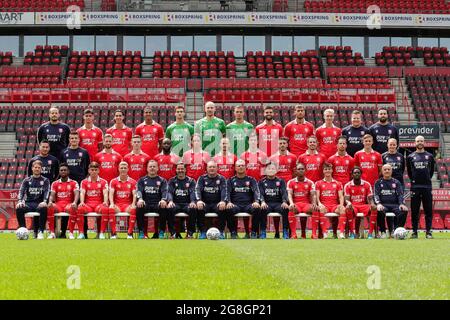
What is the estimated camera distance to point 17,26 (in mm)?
33312

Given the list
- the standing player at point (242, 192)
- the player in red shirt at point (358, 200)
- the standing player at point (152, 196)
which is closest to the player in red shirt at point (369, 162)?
the player in red shirt at point (358, 200)

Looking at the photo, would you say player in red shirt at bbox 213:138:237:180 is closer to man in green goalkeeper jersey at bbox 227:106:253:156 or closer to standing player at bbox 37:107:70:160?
man in green goalkeeper jersey at bbox 227:106:253:156

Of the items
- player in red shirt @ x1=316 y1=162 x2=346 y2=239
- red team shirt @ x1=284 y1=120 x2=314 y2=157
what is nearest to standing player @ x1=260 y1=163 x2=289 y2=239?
player in red shirt @ x1=316 y1=162 x2=346 y2=239

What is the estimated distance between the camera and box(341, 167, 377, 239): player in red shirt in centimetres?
1241

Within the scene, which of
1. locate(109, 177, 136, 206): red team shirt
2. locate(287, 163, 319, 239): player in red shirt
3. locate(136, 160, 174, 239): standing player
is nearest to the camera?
locate(136, 160, 174, 239): standing player

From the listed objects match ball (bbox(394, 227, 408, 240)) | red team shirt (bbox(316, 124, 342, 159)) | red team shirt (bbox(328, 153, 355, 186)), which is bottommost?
match ball (bbox(394, 227, 408, 240))

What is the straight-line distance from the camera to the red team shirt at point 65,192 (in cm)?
1264

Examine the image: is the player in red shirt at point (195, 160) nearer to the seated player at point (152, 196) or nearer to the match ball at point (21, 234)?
the seated player at point (152, 196)

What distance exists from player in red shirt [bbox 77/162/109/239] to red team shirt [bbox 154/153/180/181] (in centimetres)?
114

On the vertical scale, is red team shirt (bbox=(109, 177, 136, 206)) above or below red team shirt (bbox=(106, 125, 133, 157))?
below

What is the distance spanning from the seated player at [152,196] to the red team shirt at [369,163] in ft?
12.3

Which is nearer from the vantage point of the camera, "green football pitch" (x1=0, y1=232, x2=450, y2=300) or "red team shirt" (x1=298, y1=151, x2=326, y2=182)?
"green football pitch" (x1=0, y1=232, x2=450, y2=300)

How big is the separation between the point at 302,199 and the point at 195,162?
2.24 meters

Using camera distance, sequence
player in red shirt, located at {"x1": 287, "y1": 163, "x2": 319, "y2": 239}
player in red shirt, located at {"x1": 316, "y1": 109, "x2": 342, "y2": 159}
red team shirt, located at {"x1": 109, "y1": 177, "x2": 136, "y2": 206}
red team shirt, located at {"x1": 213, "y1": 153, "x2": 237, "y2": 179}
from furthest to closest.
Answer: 1. player in red shirt, located at {"x1": 316, "y1": 109, "x2": 342, "y2": 159}
2. red team shirt, located at {"x1": 213, "y1": 153, "x2": 237, "y2": 179}
3. red team shirt, located at {"x1": 109, "y1": 177, "x2": 136, "y2": 206}
4. player in red shirt, located at {"x1": 287, "y1": 163, "x2": 319, "y2": 239}
